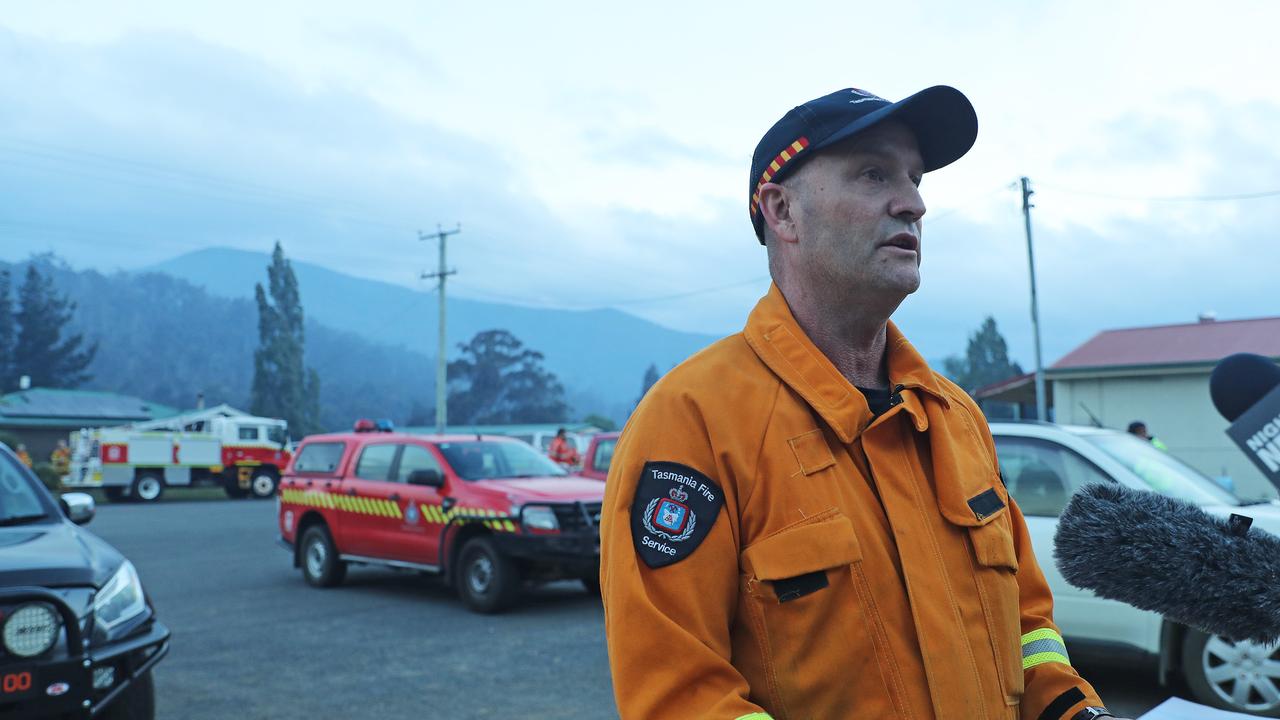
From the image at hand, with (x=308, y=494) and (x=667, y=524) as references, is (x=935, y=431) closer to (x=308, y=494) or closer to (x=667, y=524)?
(x=667, y=524)

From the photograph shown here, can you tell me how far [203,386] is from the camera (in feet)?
384

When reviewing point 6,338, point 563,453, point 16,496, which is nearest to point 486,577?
point 16,496

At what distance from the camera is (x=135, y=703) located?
187 inches

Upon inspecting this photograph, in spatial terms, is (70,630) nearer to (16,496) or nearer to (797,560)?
(16,496)

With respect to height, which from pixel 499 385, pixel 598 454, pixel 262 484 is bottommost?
pixel 262 484

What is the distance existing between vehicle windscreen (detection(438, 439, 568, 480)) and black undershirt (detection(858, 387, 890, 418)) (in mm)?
8373

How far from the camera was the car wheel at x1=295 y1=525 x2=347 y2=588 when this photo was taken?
11188 mm

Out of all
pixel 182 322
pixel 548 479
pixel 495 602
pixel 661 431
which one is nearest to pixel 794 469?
pixel 661 431

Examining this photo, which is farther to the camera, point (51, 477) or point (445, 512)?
point (51, 477)

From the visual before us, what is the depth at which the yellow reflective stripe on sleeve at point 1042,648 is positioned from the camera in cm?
194

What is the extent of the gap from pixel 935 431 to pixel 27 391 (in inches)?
2538

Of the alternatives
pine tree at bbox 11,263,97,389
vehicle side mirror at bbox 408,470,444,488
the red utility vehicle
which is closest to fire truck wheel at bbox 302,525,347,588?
vehicle side mirror at bbox 408,470,444,488

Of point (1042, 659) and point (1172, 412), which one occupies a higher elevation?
point (1172, 412)

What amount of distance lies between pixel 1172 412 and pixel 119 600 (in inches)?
818
